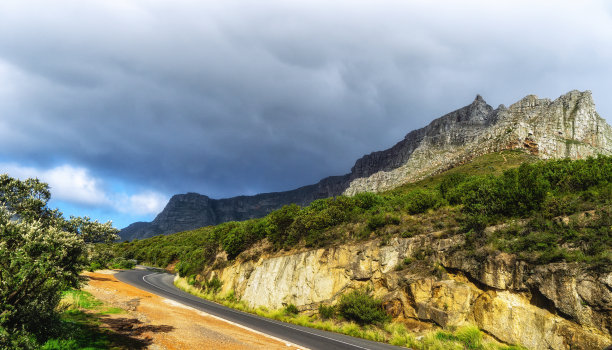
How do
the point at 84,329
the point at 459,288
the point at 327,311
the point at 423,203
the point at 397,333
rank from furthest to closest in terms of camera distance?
the point at 423,203
the point at 327,311
the point at 397,333
the point at 459,288
the point at 84,329

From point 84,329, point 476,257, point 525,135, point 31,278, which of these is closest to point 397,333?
point 476,257

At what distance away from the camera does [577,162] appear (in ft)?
59.4

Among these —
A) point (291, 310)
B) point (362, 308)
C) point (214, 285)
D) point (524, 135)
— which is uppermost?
point (524, 135)

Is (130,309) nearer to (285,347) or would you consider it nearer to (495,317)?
(285,347)

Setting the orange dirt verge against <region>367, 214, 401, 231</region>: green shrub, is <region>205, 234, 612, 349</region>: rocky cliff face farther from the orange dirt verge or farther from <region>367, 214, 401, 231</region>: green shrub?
the orange dirt verge

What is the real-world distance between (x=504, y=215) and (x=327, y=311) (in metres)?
13.4

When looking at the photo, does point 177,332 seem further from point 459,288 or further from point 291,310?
point 459,288

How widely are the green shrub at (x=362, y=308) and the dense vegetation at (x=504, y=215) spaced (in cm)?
548

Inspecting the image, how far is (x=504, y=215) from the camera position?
17.2 metres

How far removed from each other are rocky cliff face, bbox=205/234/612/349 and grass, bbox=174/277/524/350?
2.16ft

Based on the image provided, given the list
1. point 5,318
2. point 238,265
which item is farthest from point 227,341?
point 238,265

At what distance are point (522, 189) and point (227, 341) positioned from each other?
720 inches

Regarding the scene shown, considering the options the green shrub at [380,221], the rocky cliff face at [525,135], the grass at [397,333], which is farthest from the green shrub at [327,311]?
the rocky cliff face at [525,135]

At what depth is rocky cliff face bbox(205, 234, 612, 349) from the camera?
11469mm
